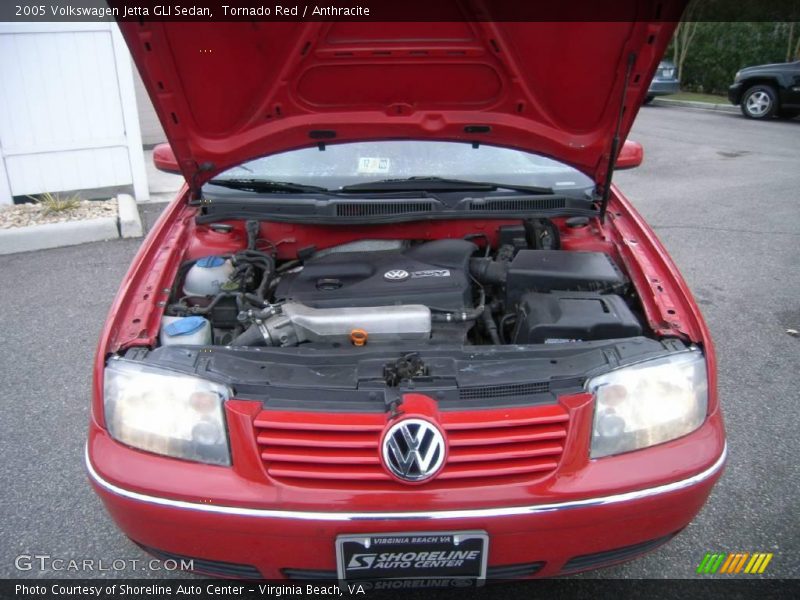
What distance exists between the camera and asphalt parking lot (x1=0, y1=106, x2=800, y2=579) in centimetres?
215

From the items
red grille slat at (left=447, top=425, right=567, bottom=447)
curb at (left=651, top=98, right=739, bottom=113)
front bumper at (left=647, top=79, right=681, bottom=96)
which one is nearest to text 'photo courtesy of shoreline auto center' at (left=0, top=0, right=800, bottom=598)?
red grille slat at (left=447, top=425, right=567, bottom=447)

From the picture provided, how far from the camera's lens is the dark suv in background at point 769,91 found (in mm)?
11273

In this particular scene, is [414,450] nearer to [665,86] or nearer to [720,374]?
[720,374]

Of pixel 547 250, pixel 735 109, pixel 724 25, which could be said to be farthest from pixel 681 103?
pixel 547 250

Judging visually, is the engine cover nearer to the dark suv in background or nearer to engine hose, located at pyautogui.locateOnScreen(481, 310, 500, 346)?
engine hose, located at pyautogui.locateOnScreen(481, 310, 500, 346)

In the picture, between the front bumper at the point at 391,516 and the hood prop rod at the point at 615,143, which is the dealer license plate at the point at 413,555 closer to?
the front bumper at the point at 391,516

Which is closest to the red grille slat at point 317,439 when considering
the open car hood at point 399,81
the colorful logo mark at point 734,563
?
the open car hood at point 399,81

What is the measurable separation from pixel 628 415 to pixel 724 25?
1850 cm

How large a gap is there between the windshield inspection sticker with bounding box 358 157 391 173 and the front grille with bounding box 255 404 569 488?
1353 mm

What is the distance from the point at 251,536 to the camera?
150cm

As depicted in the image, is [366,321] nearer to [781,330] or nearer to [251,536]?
[251,536]

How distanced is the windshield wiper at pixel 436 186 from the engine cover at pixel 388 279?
24 centimetres

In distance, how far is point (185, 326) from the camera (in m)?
1.93

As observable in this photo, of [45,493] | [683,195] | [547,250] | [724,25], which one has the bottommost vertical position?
[45,493]
